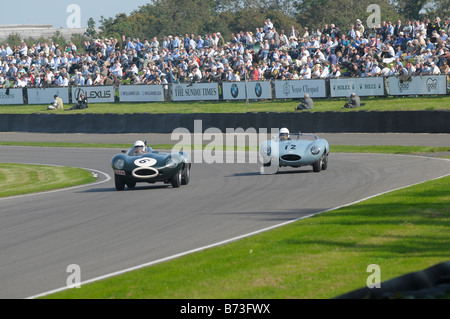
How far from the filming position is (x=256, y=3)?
80875 millimetres

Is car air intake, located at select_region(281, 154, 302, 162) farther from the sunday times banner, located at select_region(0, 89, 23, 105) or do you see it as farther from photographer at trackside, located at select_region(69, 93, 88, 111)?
the sunday times banner, located at select_region(0, 89, 23, 105)

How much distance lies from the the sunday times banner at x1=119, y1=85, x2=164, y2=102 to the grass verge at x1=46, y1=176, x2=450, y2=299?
29062mm

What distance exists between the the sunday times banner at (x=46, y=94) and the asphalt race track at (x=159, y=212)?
21.8 m

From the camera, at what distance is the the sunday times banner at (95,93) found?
1667 inches

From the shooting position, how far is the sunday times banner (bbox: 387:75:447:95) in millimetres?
31109

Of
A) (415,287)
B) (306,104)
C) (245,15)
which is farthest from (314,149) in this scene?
(245,15)

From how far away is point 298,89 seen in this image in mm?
35469

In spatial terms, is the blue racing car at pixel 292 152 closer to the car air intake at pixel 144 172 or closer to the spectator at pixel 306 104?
the car air intake at pixel 144 172

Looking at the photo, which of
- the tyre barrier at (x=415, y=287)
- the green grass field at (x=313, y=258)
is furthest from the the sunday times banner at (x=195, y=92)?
the tyre barrier at (x=415, y=287)

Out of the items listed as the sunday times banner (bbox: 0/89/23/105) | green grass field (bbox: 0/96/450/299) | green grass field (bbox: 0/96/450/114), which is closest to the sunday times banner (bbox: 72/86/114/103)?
green grass field (bbox: 0/96/450/114)

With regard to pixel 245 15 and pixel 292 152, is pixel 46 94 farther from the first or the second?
pixel 245 15

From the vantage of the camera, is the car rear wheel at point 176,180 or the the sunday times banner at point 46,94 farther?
the the sunday times banner at point 46,94

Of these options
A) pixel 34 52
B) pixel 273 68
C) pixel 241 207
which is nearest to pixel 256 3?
pixel 34 52

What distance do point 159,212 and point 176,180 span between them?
4174 mm
